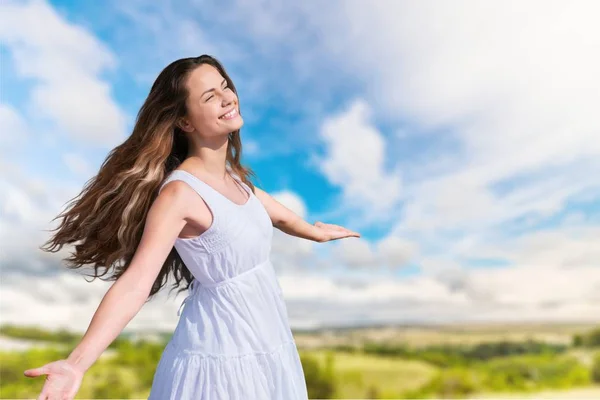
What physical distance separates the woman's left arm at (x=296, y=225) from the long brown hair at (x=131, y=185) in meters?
0.35

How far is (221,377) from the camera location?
1656 millimetres

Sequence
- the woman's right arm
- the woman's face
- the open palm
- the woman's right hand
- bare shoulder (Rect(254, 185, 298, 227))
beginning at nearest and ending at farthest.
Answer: the woman's right hand < the woman's right arm < the woman's face < bare shoulder (Rect(254, 185, 298, 227)) < the open palm

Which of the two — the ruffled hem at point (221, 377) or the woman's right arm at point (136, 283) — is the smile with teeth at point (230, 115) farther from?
the ruffled hem at point (221, 377)

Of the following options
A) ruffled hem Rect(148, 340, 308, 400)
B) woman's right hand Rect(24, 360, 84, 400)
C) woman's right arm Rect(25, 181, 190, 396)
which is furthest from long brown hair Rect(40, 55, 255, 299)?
woman's right hand Rect(24, 360, 84, 400)

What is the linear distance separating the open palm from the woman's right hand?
110 cm

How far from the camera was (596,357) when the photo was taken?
19.6 feet

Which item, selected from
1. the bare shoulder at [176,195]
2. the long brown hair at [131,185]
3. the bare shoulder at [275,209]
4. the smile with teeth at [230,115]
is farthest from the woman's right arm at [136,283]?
the bare shoulder at [275,209]

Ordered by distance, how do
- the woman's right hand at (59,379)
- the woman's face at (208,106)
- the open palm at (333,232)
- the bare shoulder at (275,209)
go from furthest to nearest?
the open palm at (333,232) < the bare shoulder at (275,209) < the woman's face at (208,106) < the woman's right hand at (59,379)

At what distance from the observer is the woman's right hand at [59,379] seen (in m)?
1.26

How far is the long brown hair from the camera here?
1740 mm

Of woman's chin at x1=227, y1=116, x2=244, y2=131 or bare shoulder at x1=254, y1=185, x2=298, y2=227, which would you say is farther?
bare shoulder at x1=254, y1=185, x2=298, y2=227

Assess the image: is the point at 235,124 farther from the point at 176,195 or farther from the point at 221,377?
the point at 221,377

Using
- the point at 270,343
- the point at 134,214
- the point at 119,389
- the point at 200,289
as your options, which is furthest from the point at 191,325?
the point at 119,389

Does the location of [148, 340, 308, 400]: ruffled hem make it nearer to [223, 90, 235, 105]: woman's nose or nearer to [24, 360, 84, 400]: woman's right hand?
[24, 360, 84, 400]: woman's right hand
